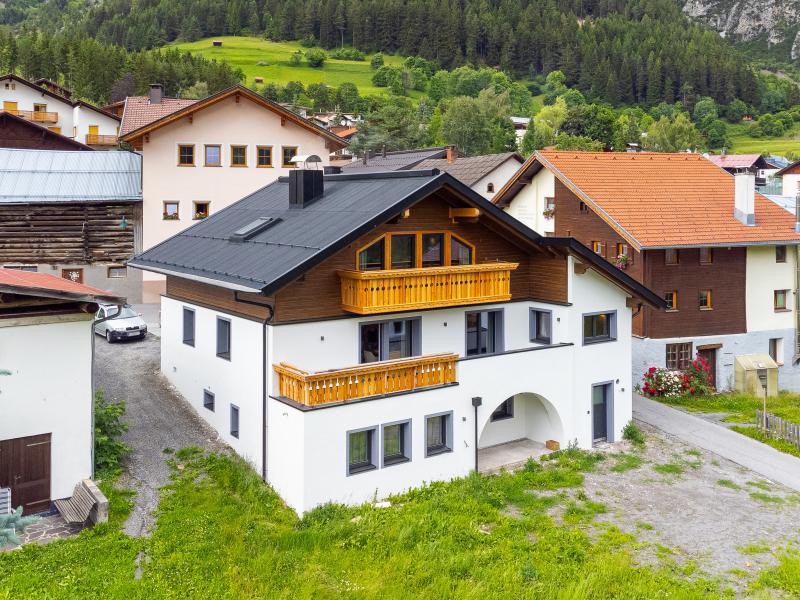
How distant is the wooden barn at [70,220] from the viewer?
3444cm

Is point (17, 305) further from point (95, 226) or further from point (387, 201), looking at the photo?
point (95, 226)

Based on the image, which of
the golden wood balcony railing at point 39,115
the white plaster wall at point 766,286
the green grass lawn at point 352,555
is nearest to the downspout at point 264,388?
the green grass lawn at point 352,555

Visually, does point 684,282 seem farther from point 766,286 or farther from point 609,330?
point 609,330

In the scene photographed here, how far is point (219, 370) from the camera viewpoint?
20172 mm

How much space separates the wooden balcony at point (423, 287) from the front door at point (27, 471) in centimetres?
716

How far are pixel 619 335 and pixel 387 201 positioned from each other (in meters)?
8.38

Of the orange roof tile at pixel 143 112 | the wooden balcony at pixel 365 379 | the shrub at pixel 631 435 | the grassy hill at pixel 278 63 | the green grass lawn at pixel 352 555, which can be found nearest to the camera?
the green grass lawn at pixel 352 555

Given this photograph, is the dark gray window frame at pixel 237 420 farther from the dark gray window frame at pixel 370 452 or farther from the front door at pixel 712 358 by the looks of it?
the front door at pixel 712 358

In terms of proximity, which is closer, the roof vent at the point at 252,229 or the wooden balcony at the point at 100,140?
the roof vent at the point at 252,229

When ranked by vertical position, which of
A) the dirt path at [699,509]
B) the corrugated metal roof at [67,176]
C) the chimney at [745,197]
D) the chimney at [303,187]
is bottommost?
the dirt path at [699,509]

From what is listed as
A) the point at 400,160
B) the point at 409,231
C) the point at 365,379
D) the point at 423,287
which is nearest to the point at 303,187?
the point at 409,231

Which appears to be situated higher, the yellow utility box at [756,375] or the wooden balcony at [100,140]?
the wooden balcony at [100,140]

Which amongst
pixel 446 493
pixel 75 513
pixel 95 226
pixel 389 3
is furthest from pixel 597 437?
pixel 389 3

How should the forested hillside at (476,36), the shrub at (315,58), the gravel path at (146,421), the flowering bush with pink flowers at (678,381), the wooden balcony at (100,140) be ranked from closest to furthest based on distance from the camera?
the gravel path at (146,421), the flowering bush with pink flowers at (678,381), the wooden balcony at (100,140), the shrub at (315,58), the forested hillside at (476,36)
